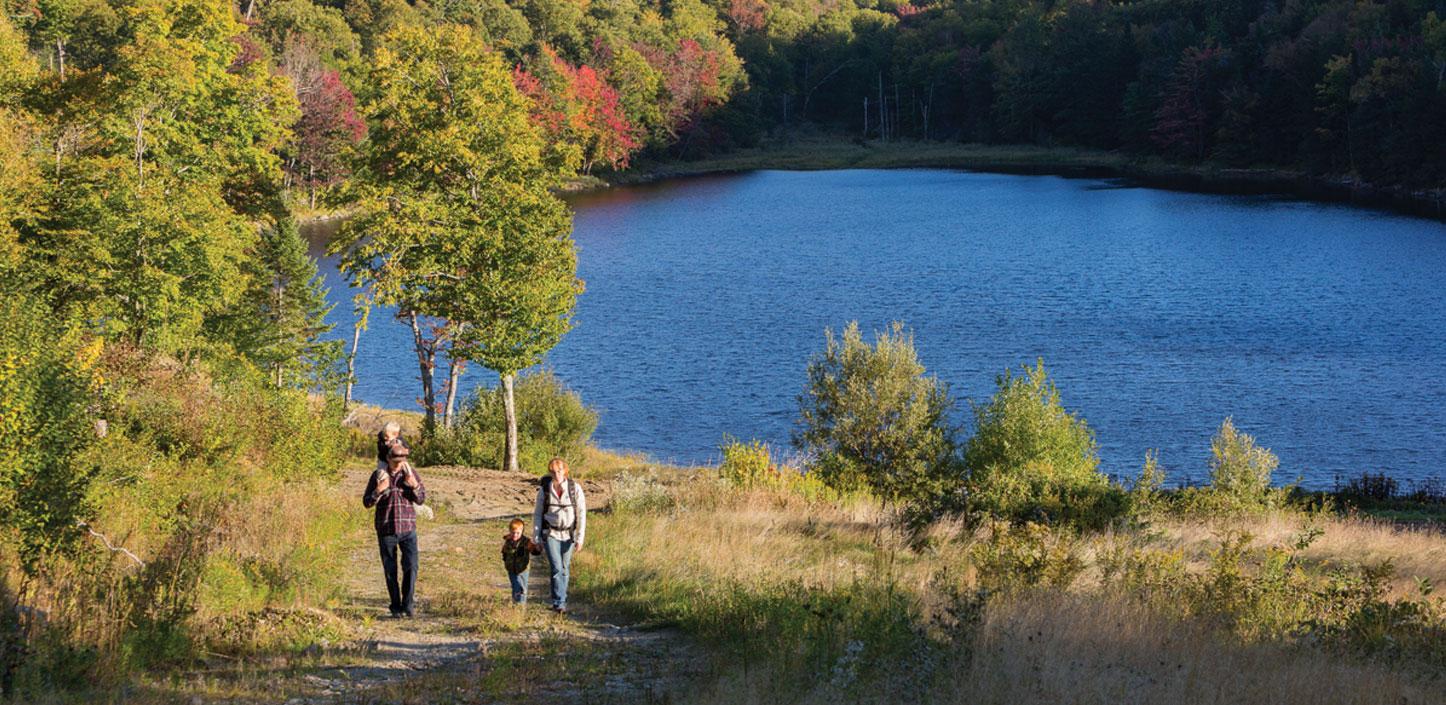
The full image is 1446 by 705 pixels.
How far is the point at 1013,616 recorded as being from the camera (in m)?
9.78

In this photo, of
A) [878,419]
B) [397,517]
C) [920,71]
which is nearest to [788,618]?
[397,517]

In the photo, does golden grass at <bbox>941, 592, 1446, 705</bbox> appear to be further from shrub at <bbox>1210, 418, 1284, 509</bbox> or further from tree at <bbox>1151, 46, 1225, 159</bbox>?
tree at <bbox>1151, 46, 1225, 159</bbox>

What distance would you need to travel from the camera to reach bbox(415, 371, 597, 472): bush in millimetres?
28406

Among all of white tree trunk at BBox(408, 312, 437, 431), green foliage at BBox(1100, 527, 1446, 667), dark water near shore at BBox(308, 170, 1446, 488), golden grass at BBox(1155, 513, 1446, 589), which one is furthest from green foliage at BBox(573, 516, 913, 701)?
dark water near shore at BBox(308, 170, 1446, 488)

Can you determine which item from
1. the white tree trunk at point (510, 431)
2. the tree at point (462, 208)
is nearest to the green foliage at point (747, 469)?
the tree at point (462, 208)

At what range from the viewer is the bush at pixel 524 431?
93.2 ft

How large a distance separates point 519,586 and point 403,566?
1206 mm

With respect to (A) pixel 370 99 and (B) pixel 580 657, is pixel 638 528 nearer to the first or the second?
(B) pixel 580 657

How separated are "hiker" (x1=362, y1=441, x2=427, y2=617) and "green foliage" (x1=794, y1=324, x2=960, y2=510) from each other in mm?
15865

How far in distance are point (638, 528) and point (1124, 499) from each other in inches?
315

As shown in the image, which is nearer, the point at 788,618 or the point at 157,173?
the point at 788,618

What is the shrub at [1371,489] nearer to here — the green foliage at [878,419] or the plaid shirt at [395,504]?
the green foliage at [878,419]

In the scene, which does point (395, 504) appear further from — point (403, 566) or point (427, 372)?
point (427, 372)

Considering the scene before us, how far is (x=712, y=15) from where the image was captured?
15100 centimetres
